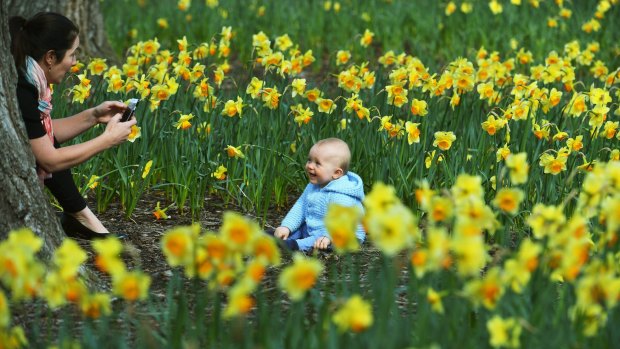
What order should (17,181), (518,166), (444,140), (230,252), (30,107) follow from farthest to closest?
(444,140)
(30,107)
(17,181)
(518,166)
(230,252)

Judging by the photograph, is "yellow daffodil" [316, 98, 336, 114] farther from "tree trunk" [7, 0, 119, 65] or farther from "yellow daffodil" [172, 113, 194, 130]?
"tree trunk" [7, 0, 119, 65]

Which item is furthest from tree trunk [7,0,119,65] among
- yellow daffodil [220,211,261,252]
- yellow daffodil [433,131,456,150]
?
yellow daffodil [220,211,261,252]

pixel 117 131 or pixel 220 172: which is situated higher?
pixel 117 131

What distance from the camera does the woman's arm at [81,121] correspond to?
4.25m

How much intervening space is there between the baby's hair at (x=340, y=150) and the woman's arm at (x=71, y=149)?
80 cm

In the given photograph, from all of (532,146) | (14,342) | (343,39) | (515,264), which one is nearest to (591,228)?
(532,146)

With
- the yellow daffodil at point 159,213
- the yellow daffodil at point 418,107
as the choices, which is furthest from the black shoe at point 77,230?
the yellow daffodil at point 418,107

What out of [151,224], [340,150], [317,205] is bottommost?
[151,224]

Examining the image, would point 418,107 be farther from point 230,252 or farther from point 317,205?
point 230,252

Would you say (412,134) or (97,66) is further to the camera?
(97,66)

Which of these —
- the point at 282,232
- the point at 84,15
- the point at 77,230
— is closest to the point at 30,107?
the point at 77,230

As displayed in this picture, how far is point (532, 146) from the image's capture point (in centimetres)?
462

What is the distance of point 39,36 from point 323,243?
1360mm

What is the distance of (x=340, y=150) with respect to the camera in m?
4.17
